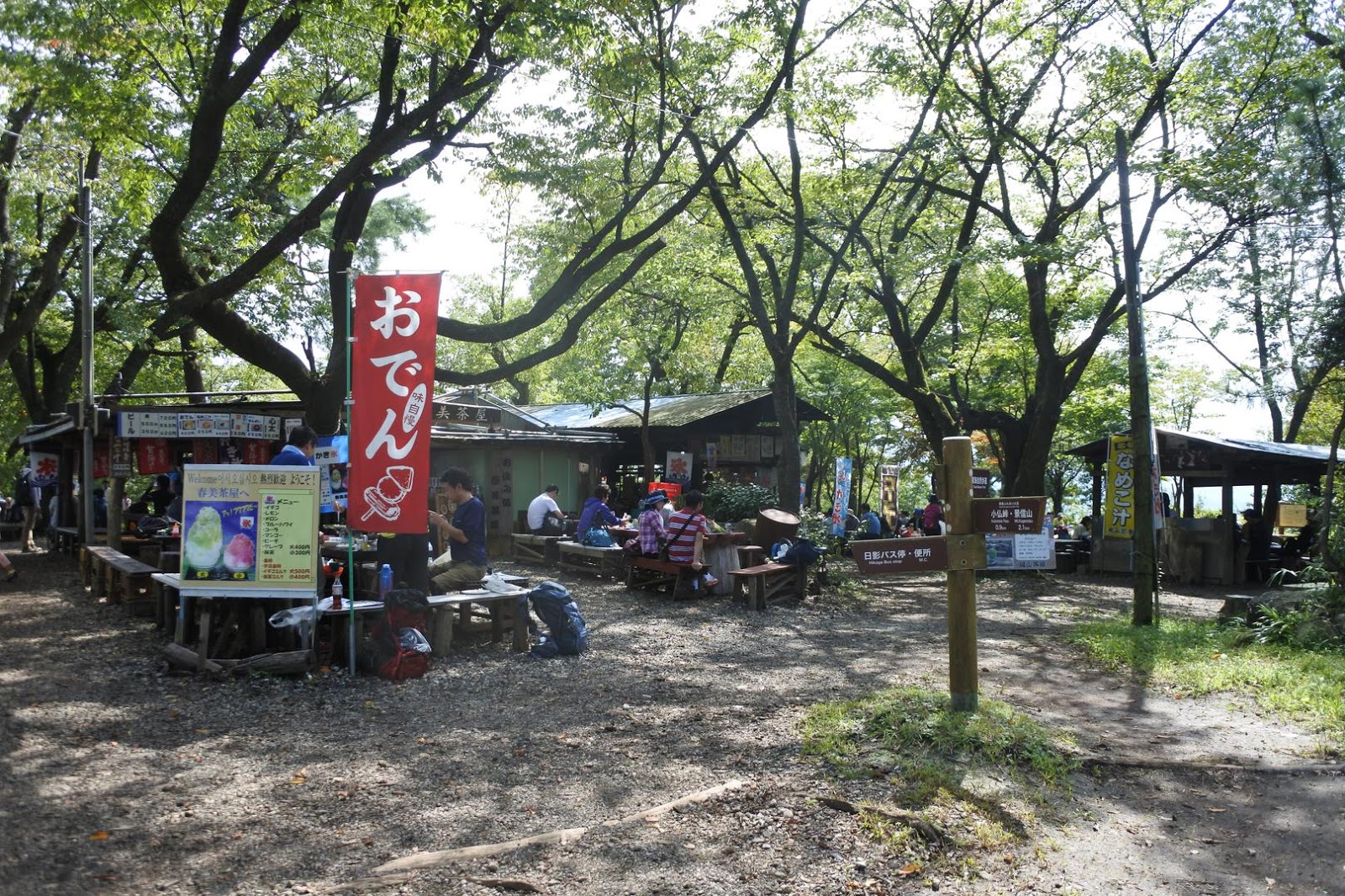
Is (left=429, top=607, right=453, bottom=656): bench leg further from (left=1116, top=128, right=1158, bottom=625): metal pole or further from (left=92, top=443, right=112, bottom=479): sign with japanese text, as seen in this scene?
(left=92, top=443, right=112, bottom=479): sign with japanese text

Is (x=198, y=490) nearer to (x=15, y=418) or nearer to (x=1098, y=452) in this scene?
(x=1098, y=452)

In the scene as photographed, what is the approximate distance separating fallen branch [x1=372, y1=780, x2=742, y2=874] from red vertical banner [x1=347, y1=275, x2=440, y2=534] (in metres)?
3.29

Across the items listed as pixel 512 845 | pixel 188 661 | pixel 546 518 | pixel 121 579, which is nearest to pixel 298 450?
pixel 188 661

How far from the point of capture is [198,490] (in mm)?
7176

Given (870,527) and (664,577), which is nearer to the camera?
(664,577)

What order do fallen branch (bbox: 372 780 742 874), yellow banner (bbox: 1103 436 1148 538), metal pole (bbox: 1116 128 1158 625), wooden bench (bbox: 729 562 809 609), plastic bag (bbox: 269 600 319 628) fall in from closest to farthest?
fallen branch (bbox: 372 780 742 874)
plastic bag (bbox: 269 600 319 628)
metal pole (bbox: 1116 128 1158 625)
wooden bench (bbox: 729 562 809 609)
yellow banner (bbox: 1103 436 1148 538)

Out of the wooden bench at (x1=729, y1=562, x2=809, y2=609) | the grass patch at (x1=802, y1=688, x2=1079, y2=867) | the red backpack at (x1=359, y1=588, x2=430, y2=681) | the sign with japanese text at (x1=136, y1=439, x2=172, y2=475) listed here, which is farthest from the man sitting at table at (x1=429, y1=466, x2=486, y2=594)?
the sign with japanese text at (x1=136, y1=439, x2=172, y2=475)

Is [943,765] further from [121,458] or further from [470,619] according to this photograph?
[121,458]

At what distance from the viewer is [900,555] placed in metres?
5.65

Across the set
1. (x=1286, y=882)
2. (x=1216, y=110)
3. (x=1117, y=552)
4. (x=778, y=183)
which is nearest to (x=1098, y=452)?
(x=1117, y=552)

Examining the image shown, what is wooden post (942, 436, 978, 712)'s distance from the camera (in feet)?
18.6

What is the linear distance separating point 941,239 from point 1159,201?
377cm

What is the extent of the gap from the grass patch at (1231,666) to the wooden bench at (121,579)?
9.13 metres

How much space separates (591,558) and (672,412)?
33.8ft
